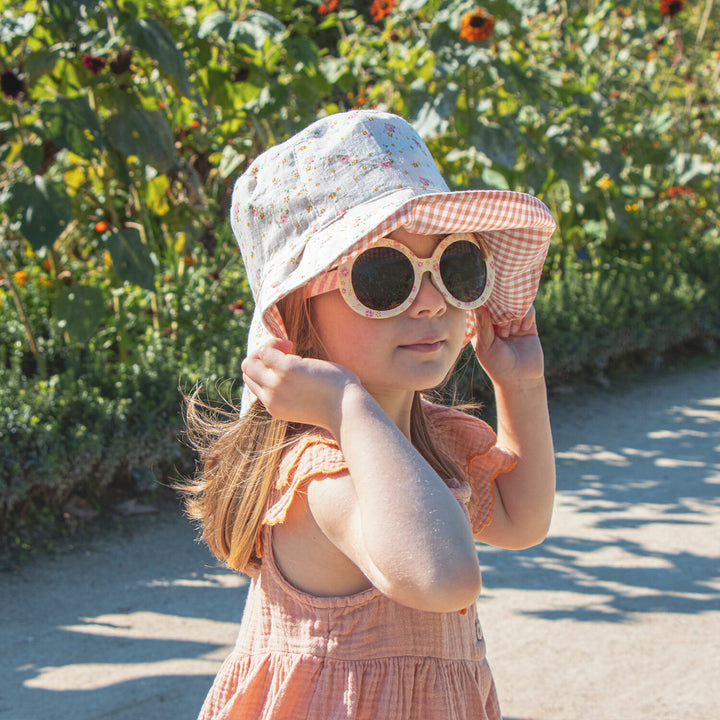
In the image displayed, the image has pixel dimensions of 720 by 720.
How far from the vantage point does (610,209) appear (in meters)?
5.62

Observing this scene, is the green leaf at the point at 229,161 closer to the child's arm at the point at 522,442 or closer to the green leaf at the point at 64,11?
the green leaf at the point at 64,11

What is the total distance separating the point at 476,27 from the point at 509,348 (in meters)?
3.25

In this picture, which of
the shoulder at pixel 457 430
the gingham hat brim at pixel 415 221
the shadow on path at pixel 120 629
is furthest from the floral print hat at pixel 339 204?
the shadow on path at pixel 120 629

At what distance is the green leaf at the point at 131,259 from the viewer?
11.6 ft

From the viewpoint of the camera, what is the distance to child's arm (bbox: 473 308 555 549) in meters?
1.48

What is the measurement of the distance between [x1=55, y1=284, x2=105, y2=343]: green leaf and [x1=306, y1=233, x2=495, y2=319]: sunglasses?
8.14 ft

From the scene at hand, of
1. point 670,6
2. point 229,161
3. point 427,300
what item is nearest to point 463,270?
point 427,300

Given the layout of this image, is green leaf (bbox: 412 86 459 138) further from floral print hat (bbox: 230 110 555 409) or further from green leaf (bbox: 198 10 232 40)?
floral print hat (bbox: 230 110 555 409)

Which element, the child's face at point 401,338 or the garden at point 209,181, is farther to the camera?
the garden at point 209,181

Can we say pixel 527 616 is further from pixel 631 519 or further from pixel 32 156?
pixel 32 156

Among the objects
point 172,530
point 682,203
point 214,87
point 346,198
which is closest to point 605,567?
point 172,530

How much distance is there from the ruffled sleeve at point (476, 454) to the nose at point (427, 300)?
380mm

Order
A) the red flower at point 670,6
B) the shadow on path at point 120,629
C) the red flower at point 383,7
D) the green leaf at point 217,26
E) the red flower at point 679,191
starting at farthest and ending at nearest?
the red flower at point 679,191
the red flower at point 670,6
the red flower at point 383,7
the green leaf at point 217,26
the shadow on path at point 120,629

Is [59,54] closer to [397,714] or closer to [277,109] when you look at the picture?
[277,109]
